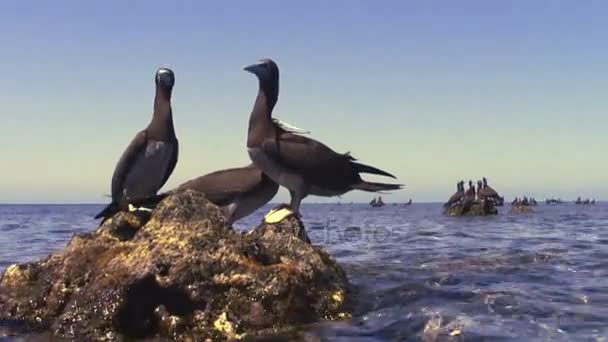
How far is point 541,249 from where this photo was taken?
13.3m

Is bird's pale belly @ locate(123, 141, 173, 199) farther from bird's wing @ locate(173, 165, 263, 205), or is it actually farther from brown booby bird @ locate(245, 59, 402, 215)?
brown booby bird @ locate(245, 59, 402, 215)

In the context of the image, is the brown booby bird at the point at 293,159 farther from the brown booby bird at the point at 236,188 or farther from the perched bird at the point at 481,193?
the perched bird at the point at 481,193

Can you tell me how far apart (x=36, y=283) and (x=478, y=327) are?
4593 millimetres

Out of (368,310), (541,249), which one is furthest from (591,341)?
(541,249)

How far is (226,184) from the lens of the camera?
9859 millimetres

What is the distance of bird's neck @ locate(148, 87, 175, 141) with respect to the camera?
394 inches

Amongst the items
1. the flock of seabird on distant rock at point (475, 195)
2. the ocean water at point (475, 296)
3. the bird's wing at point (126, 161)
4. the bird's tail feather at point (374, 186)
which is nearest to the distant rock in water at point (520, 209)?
the flock of seabird on distant rock at point (475, 195)

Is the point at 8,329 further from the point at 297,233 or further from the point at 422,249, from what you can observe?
the point at 422,249

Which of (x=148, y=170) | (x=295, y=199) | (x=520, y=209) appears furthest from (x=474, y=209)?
(x=148, y=170)

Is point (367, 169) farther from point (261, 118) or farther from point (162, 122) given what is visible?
point (162, 122)

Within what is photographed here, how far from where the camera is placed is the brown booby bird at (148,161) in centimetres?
987

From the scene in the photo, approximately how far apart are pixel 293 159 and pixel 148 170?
212cm

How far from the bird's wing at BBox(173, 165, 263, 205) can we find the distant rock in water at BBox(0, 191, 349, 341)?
2.12 meters

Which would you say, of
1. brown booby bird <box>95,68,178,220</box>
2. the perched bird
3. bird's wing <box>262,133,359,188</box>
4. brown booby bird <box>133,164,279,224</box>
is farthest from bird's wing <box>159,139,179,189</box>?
the perched bird
